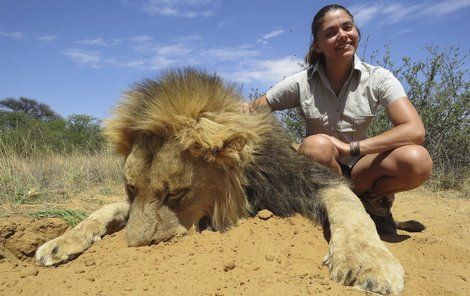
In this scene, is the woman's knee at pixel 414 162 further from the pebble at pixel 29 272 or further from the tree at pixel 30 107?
the tree at pixel 30 107

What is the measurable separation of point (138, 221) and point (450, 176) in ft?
20.1

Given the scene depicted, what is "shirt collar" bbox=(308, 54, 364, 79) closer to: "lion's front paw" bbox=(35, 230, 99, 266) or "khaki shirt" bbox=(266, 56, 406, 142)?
"khaki shirt" bbox=(266, 56, 406, 142)

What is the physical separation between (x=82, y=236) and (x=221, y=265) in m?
1.21

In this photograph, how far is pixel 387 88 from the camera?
11.6 ft

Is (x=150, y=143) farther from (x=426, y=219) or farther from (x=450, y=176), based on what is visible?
(x=450, y=176)

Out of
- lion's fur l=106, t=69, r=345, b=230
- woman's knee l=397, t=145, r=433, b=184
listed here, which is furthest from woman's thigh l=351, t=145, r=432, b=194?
lion's fur l=106, t=69, r=345, b=230

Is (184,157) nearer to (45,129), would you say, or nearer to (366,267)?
(366,267)

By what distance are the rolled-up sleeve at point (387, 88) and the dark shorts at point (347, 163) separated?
537 millimetres

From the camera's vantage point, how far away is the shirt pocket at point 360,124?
3.74m

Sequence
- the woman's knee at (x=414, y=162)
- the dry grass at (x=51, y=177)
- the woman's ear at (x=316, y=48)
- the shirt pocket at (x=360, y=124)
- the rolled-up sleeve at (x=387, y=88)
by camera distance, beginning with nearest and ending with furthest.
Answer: the woman's knee at (x=414, y=162), the rolled-up sleeve at (x=387, y=88), the shirt pocket at (x=360, y=124), the woman's ear at (x=316, y=48), the dry grass at (x=51, y=177)

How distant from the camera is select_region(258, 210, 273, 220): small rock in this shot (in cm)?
280

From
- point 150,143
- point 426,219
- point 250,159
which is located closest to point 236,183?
point 250,159

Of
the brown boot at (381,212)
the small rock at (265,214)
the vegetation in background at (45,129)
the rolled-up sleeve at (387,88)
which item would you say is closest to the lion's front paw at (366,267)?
the small rock at (265,214)

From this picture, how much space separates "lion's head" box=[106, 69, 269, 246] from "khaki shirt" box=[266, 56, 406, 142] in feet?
3.84
